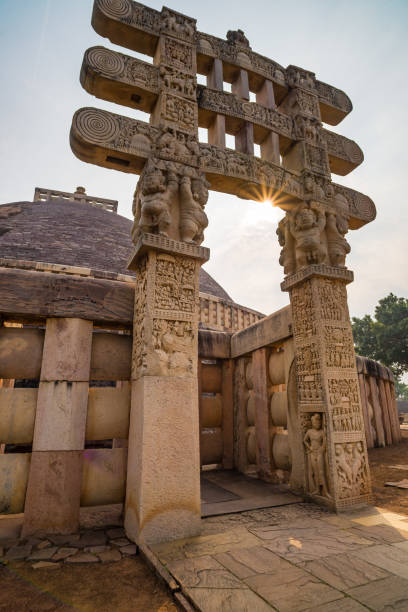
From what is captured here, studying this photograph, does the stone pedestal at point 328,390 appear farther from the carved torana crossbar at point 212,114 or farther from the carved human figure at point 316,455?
the carved torana crossbar at point 212,114

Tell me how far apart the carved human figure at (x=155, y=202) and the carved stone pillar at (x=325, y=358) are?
2122mm

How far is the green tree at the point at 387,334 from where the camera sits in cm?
2531

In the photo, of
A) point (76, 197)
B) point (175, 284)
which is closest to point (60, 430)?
point (175, 284)

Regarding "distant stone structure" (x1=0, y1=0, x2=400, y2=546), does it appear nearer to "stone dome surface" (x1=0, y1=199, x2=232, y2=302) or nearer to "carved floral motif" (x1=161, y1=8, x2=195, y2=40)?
"carved floral motif" (x1=161, y1=8, x2=195, y2=40)

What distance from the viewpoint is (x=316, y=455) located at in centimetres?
425

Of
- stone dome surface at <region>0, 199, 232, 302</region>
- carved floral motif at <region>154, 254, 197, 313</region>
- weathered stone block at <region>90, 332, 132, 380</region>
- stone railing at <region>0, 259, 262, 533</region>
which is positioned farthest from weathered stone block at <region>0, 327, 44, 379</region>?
stone dome surface at <region>0, 199, 232, 302</region>

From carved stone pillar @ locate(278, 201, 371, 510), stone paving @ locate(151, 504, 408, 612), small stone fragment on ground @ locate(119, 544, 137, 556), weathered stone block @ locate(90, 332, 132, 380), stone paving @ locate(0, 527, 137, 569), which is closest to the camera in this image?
stone paving @ locate(151, 504, 408, 612)

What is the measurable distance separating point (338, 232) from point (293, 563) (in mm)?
4348

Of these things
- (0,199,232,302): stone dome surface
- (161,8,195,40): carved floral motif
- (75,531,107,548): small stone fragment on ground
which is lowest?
(75,531,107,548): small stone fragment on ground

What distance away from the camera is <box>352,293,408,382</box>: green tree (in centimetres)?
2531

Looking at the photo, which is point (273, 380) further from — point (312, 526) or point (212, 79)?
point (212, 79)

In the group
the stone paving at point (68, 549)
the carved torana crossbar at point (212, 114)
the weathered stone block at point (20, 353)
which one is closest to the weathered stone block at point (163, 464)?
the stone paving at point (68, 549)

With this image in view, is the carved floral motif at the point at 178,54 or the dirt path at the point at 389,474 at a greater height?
the carved floral motif at the point at 178,54

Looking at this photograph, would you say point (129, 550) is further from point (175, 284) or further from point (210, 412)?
point (210, 412)
